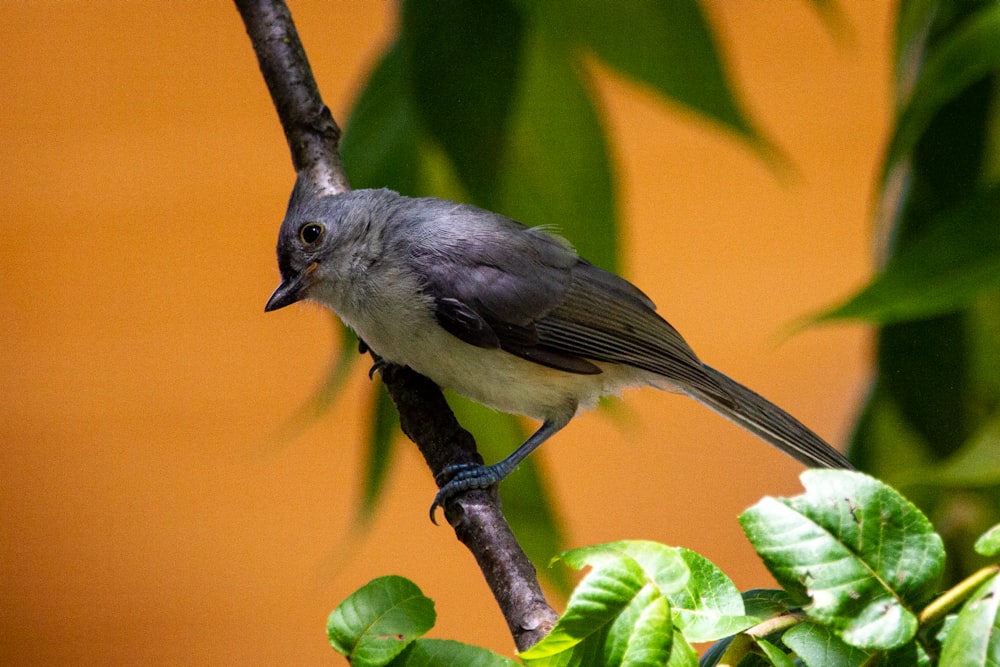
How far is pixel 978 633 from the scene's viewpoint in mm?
445

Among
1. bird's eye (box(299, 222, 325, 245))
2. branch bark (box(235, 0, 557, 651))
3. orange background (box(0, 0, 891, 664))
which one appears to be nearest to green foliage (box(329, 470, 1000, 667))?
branch bark (box(235, 0, 557, 651))

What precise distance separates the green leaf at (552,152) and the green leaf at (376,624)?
0.93 metres

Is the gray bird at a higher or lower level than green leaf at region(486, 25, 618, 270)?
lower

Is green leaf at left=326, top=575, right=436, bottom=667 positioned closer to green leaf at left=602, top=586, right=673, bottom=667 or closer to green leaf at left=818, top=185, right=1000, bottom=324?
green leaf at left=602, top=586, right=673, bottom=667

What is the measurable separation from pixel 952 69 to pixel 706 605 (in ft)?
2.94

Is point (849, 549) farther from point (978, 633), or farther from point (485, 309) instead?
point (485, 309)

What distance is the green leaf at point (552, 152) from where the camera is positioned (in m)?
1.42

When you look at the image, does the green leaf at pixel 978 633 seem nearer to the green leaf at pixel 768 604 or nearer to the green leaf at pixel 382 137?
the green leaf at pixel 768 604

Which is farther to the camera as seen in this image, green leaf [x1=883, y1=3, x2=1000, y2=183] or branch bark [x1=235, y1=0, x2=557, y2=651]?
green leaf [x1=883, y1=3, x2=1000, y2=183]

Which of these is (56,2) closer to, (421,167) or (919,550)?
(421,167)

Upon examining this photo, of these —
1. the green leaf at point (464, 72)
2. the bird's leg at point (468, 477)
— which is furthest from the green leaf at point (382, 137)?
the bird's leg at point (468, 477)

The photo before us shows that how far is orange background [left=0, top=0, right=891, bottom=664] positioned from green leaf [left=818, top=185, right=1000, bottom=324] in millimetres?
700

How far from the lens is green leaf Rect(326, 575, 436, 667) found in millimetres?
542

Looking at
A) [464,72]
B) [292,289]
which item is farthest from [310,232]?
[464,72]
